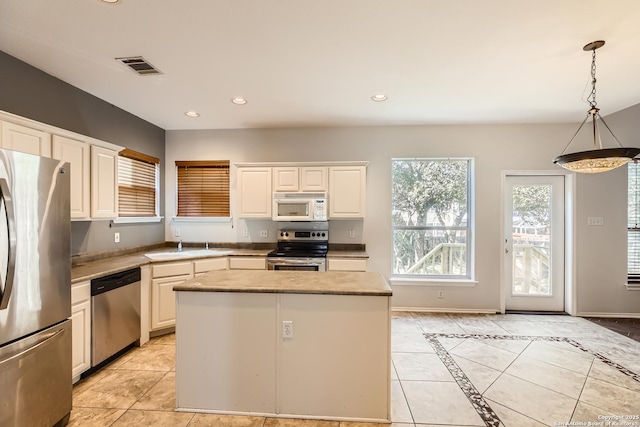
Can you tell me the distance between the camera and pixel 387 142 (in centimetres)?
411

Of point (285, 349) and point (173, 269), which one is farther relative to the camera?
point (173, 269)

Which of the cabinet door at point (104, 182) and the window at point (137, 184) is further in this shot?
the window at point (137, 184)

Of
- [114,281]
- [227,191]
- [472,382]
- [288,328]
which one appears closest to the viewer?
[288,328]

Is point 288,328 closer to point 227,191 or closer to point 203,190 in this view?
point 227,191

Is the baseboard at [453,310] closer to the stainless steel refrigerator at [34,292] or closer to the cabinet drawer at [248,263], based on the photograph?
the cabinet drawer at [248,263]

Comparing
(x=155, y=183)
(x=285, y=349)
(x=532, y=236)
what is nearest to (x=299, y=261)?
(x=285, y=349)

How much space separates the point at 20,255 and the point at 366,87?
2934 mm

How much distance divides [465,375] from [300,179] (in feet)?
9.31

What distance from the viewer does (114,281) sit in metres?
2.60

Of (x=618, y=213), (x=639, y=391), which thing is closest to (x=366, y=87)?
(x=639, y=391)

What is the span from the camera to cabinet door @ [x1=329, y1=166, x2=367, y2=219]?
3.79m

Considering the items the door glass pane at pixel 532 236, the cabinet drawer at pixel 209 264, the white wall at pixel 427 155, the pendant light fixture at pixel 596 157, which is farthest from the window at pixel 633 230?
the cabinet drawer at pixel 209 264

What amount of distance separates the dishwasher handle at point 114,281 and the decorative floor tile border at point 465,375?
10.5ft

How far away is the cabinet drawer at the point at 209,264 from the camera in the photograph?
3.45m
